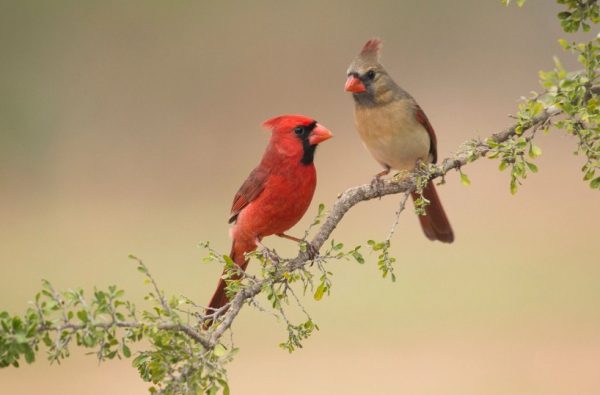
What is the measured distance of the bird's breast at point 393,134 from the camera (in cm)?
261

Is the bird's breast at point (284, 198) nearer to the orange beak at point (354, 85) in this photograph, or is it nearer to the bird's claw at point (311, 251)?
the bird's claw at point (311, 251)

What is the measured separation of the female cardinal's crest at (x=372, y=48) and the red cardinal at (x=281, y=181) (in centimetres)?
49

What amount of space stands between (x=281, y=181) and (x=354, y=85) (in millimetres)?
485

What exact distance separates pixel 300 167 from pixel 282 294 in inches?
16.7

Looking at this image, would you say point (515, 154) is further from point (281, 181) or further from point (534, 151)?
point (281, 181)

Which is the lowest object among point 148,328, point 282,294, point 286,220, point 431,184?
point 148,328

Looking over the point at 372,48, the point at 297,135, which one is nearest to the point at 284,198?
the point at 297,135

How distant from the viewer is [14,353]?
1.29 meters

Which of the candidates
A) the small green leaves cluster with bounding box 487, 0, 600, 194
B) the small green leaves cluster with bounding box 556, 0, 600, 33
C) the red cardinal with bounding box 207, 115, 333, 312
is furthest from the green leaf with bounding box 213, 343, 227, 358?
the small green leaves cluster with bounding box 556, 0, 600, 33

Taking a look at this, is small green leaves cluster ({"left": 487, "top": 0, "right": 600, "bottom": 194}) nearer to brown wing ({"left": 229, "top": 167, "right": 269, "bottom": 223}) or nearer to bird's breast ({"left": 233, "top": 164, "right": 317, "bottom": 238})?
bird's breast ({"left": 233, "top": 164, "right": 317, "bottom": 238})

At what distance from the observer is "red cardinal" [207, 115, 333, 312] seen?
200cm

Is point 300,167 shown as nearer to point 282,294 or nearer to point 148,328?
point 282,294

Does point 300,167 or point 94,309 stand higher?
point 300,167

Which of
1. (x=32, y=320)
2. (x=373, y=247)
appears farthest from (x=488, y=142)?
(x=32, y=320)
